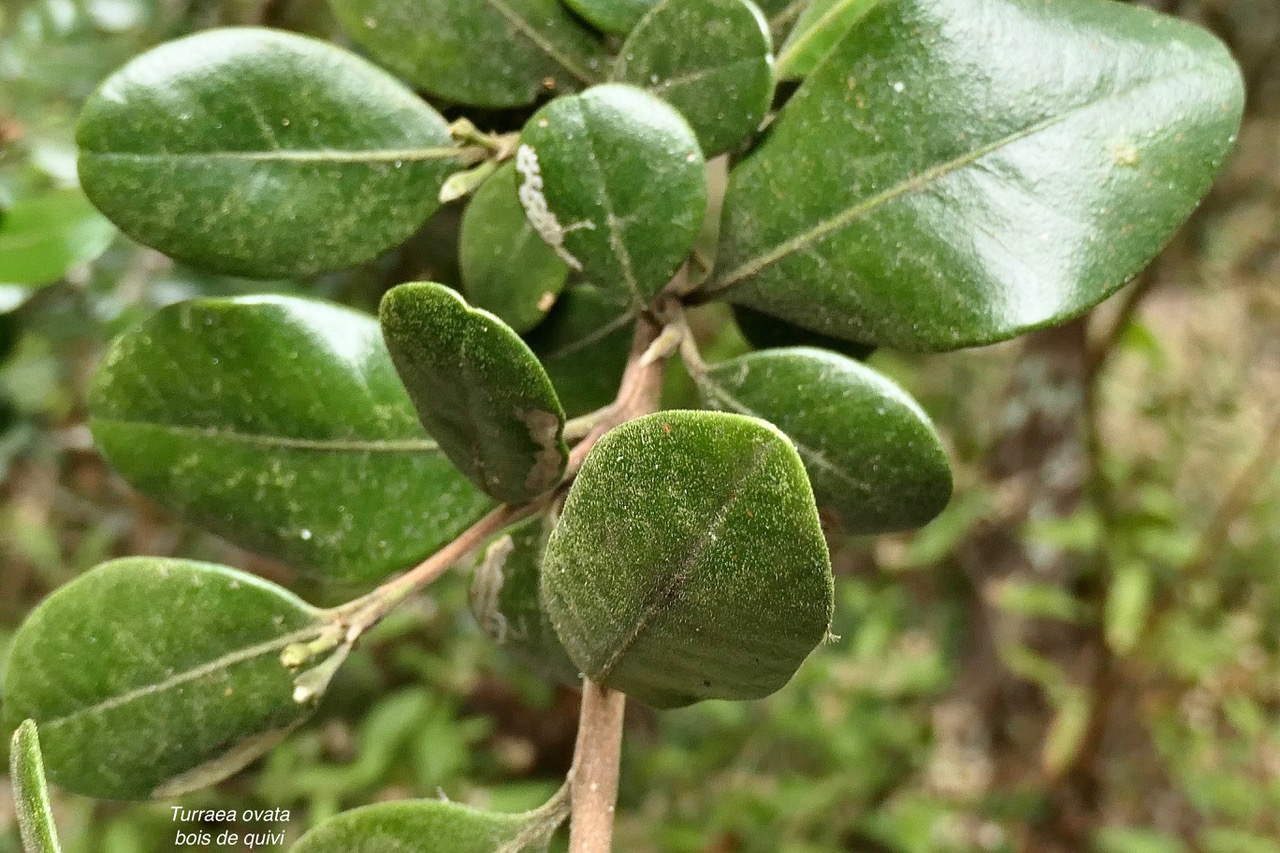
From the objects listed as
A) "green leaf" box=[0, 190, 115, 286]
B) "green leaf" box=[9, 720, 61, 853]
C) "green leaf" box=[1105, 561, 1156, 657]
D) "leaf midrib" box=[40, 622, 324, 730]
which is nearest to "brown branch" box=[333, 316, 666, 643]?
"leaf midrib" box=[40, 622, 324, 730]

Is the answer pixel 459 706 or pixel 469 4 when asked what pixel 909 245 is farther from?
pixel 459 706

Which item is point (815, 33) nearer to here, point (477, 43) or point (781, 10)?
point (781, 10)

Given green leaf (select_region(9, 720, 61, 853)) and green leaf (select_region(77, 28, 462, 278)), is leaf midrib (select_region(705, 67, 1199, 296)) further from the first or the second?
green leaf (select_region(9, 720, 61, 853))

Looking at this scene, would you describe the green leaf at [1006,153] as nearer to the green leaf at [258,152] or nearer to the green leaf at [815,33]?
the green leaf at [815,33]

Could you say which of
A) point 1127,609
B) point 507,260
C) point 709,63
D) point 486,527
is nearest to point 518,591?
point 486,527

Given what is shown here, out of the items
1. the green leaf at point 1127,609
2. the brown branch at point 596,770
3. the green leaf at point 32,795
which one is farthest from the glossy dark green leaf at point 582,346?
the green leaf at point 1127,609

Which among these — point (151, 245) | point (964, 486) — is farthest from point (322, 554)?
point (964, 486)
